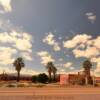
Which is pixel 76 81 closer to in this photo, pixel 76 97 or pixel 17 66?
pixel 17 66

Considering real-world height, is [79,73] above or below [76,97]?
above

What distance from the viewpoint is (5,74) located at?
147 metres

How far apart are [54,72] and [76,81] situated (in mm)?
37343

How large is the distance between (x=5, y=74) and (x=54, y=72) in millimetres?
25095

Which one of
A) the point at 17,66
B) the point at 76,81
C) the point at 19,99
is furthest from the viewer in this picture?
the point at 17,66

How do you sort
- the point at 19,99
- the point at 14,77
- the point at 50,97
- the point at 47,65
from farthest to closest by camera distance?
the point at 14,77 < the point at 47,65 < the point at 50,97 < the point at 19,99

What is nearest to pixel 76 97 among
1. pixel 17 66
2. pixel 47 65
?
pixel 17 66

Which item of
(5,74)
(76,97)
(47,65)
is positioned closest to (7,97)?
(76,97)

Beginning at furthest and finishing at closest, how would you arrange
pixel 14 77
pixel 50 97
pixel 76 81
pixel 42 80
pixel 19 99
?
pixel 14 77
pixel 42 80
pixel 76 81
pixel 50 97
pixel 19 99

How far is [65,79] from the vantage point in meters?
109

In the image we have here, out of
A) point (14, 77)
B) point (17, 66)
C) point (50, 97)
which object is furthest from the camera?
point (14, 77)

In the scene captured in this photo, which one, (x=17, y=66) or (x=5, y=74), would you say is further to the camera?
(x=5, y=74)

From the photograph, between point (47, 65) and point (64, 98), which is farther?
point (47, 65)

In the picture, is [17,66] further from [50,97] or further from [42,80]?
[50,97]
